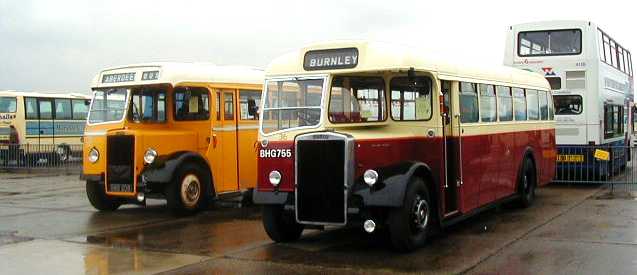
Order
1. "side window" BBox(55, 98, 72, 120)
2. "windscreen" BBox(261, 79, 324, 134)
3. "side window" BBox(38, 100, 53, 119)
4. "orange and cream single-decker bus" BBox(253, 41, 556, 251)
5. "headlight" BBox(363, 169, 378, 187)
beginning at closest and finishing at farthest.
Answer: "headlight" BBox(363, 169, 378, 187) < "orange and cream single-decker bus" BBox(253, 41, 556, 251) < "windscreen" BBox(261, 79, 324, 134) < "side window" BBox(38, 100, 53, 119) < "side window" BBox(55, 98, 72, 120)

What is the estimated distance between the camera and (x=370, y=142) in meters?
8.10

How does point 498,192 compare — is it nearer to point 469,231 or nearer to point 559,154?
point 469,231

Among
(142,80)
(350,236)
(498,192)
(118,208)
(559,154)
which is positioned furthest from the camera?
(559,154)

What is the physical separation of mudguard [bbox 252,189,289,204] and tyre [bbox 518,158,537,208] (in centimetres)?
532

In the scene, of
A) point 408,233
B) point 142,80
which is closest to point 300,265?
point 408,233

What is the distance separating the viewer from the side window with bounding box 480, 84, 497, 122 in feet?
33.3

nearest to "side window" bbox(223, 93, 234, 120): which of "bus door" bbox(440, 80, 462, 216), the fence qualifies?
"bus door" bbox(440, 80, 462, 216)

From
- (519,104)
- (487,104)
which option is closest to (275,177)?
(487,104)

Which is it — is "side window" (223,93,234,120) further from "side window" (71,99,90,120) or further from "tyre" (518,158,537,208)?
"side window" (71,99,90,120)

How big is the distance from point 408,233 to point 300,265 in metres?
1.34

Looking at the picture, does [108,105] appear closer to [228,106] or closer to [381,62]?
[228,106]

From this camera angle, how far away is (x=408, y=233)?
8.01m

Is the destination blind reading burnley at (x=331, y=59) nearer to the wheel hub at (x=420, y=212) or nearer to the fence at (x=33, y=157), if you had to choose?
the wheel hub at (x=420, y=212)

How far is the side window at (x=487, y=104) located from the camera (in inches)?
400
